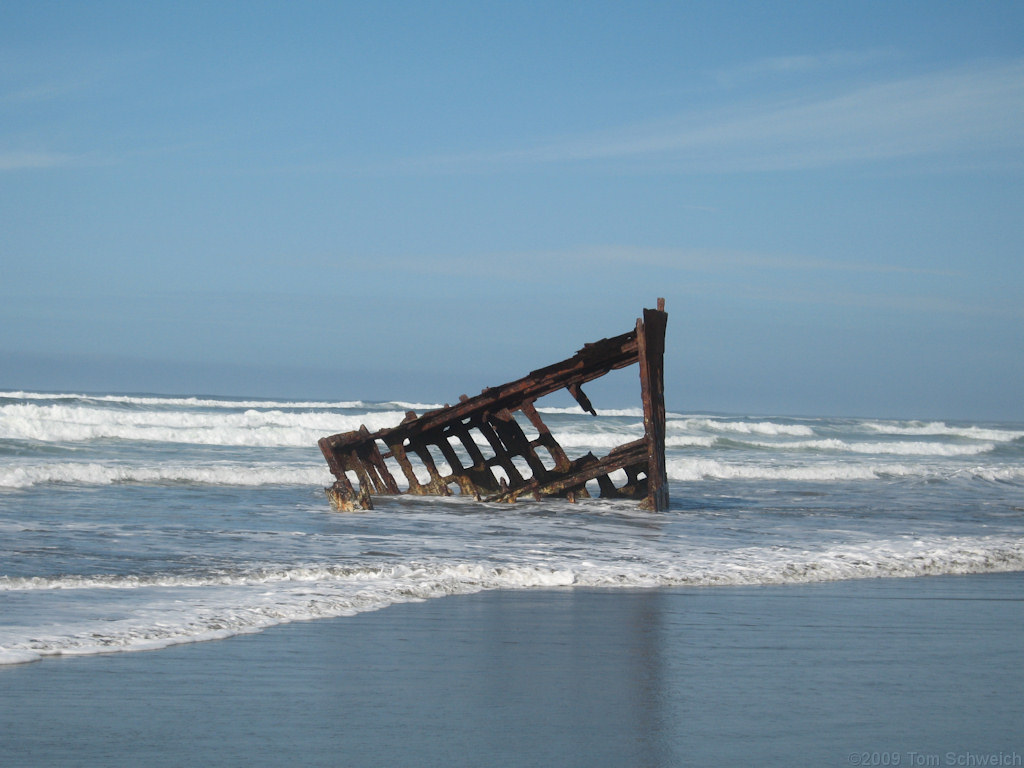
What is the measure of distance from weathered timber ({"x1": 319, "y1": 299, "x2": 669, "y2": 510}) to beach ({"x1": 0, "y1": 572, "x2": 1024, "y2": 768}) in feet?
20.7

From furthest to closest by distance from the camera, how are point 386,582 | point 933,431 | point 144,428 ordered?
point 933,431 → point 144,428 → point 386,582

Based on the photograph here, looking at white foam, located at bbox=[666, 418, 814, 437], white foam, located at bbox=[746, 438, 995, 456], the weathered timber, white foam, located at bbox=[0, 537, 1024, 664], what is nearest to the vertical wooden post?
the weathered timber

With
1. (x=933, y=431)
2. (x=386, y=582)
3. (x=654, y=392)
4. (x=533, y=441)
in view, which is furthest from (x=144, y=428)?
(x=933, y=431)

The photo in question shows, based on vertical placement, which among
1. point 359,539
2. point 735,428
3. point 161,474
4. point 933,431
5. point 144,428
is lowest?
point 359,539

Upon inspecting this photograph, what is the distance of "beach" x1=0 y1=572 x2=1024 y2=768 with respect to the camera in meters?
3.64

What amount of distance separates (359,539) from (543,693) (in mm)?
5491

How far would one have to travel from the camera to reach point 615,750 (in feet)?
12.0

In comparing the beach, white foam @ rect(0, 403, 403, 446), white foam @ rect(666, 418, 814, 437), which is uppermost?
white foam @ rect(0, 403, 403, 446)

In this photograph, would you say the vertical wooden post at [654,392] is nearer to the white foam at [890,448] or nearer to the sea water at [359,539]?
the sea water at [359,539]

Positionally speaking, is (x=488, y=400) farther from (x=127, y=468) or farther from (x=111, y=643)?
(x=111, y=643)

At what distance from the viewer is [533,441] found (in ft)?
44.1

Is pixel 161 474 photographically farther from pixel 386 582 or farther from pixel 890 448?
pixel 890 448

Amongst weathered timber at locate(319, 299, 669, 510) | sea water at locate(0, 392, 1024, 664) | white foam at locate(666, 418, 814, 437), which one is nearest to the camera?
sea water at locate(0, 392, 1024, 664)

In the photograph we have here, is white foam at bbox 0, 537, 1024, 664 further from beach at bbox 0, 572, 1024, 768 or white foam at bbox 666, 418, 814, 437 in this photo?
white foam at bbox 666, 418, 814, 437
